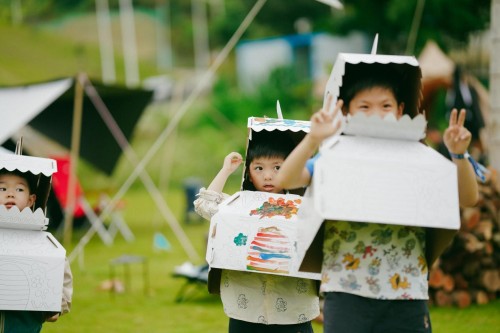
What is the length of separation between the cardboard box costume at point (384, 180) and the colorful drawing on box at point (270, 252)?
0.52m

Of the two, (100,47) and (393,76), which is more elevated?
(100,47)

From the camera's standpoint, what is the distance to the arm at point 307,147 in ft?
9.05

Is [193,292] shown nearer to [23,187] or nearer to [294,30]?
[23,187]

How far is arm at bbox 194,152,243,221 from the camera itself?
378 centimetres

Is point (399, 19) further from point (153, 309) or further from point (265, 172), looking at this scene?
point (265, 172)

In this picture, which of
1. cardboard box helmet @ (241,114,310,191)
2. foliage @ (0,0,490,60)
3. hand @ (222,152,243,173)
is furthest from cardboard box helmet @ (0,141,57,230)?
foliage @ (0,0,490,60)

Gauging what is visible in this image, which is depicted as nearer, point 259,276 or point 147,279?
point 259,276

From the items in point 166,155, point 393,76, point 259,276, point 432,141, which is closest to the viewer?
point 393,76

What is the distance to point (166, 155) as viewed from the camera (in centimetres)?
2120

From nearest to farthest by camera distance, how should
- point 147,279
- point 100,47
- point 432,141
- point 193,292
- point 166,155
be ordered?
1. point 193,292
2. point 147,279
3. point 432,141
4. point 166,155
5. point 100,47

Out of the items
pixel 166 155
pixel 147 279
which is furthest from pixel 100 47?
pixel 147 279

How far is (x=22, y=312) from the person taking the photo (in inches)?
135

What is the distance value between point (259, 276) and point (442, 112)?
1712 cm

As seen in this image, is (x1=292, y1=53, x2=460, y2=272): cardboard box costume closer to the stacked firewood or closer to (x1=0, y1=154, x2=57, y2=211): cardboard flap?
(x1=0, y1=154, x2=57, y2=211): cardboard flap
